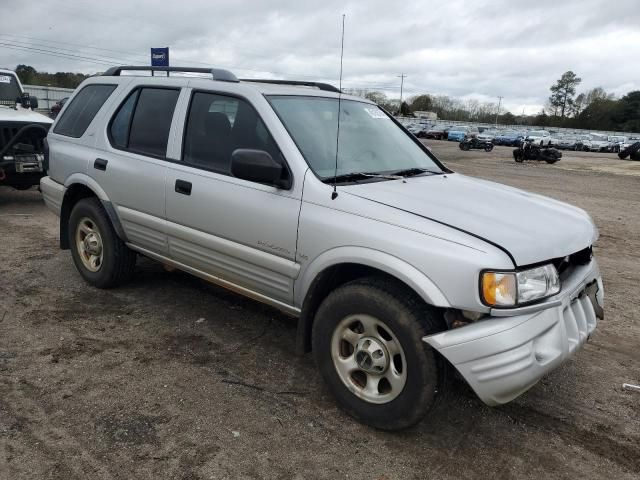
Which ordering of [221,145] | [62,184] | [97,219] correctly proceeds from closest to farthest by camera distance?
[221,145] → [97,219] → [62,184]

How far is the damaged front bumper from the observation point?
254cm

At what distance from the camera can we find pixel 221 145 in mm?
3723

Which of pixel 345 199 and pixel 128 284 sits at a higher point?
pixel 345 199

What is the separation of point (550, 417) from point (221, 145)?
2.65 meters

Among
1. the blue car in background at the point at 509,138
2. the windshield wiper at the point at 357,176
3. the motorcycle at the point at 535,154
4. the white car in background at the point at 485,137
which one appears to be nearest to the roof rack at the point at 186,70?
the windshield wiper at the point at 357,176

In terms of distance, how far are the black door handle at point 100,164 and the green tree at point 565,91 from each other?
111820 mm

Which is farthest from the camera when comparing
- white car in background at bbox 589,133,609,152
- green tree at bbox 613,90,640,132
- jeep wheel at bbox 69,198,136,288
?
green tree at bbox 613,90,640,132

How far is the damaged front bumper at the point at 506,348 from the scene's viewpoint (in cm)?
254

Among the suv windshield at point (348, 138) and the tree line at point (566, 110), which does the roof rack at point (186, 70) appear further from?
the tree line at point (566, 110)

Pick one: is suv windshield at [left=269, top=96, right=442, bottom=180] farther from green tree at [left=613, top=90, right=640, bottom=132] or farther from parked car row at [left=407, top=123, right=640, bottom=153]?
green tree at [left=613, top=90, right=640, bottom=132]

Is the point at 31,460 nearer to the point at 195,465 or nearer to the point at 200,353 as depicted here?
the point at 195,465

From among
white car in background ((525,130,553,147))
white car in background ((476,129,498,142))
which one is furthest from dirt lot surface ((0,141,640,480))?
white car in background ((476,129,498,142))

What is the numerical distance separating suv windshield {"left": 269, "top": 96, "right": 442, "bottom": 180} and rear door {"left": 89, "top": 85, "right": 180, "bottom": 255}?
1.07 m

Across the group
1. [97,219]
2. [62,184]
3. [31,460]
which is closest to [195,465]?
[31,460]
